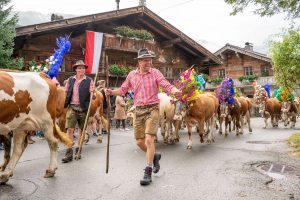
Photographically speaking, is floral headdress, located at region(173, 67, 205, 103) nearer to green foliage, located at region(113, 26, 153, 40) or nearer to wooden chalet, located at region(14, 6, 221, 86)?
wooden chalet, located at region(14, 6, 221, 86)

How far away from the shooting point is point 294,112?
53.3 ft

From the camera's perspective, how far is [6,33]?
14086 millimetres

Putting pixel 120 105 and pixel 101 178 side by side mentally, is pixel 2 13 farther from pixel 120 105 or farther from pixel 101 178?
pixel 101 178

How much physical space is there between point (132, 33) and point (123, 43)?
0.96 metres

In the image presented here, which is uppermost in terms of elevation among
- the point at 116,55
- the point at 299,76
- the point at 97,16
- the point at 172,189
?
the point at 97,16

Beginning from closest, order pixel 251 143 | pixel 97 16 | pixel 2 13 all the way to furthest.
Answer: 1. pixel 251 143
2. pixel 2 13
3. pixel 97 16

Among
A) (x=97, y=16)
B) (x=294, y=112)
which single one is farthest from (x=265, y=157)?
(x=97, y=16)

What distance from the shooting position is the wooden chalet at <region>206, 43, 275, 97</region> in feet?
116

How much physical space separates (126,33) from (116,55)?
2.00 metres

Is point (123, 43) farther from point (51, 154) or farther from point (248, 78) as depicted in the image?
point (248, 78)

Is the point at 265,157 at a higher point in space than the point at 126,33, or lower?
lower

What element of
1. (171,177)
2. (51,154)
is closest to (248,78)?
(171,177)

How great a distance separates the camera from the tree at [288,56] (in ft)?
31.3

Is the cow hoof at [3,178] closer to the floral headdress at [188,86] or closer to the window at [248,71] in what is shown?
the floral headdress at [188,86]
